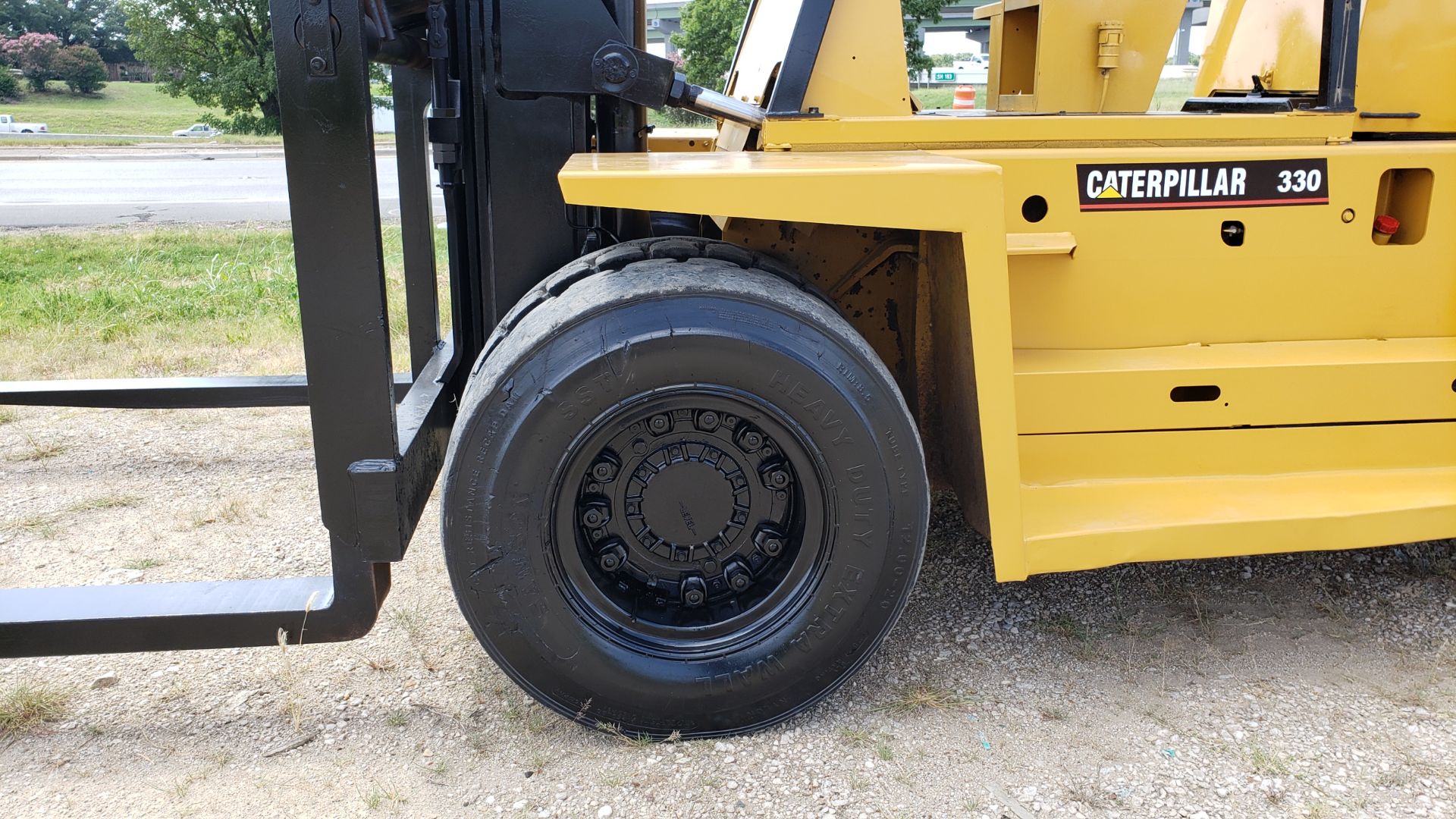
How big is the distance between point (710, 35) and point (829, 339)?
54.4 feet

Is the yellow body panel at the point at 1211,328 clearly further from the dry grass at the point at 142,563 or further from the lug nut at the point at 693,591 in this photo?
the dry grass at the point at 142,563

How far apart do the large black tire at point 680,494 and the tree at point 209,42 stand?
28031 millimetres

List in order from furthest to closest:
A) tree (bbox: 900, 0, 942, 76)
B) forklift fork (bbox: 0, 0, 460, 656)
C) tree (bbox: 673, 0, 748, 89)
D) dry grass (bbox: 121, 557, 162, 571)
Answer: tree (bbox: 673, 0, 748, 89)
tree (bbox: 900, 0, 942, 76)
dry grass (bbox: 121, 557, 162, 571)
forklift fork (bbox: 0, 0, 460, 656)

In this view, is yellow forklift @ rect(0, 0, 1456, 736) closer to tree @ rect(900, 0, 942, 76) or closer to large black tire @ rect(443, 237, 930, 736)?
large black tire @ rect(443, 237, 930, 736)

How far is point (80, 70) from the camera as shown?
42938 millimetres

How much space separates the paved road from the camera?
48.9 ft

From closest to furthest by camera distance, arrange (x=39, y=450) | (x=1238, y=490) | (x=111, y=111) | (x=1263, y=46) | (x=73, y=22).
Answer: (x=1238, y=490)
(x=1263, y=46)
(x=39, y=450)
(x=111, y=111)
(x=73, y=22)

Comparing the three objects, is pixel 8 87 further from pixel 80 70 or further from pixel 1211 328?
pixel 1211 328

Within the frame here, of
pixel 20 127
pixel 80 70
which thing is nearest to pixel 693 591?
pixel 20 127

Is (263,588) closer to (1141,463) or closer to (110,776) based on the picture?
(110,776)

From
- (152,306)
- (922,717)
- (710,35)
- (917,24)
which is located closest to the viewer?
(922,717)

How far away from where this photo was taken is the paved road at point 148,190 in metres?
14.9

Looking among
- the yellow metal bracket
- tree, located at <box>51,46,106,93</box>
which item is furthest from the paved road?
tree, located at <box>51,46,106,93</box>

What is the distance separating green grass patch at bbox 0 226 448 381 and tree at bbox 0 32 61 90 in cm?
3748
